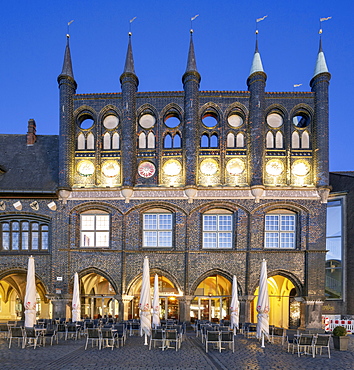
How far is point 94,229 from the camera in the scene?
21047 millimetres

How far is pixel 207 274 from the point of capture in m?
20.3

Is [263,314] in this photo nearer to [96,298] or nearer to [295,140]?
[295,140]

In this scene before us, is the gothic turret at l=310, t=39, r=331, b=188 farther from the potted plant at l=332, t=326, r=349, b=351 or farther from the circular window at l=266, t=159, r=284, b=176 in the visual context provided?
the potted plant at l=332, t=326, r=349, b=351

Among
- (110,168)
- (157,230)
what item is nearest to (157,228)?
(157,230)

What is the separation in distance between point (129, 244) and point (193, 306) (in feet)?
17.9

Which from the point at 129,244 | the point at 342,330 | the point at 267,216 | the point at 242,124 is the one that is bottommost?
the point at 342,330

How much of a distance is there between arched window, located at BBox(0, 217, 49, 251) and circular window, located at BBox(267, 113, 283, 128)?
1456 cm

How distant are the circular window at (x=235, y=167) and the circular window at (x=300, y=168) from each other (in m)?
2.95

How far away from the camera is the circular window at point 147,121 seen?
70.9ft

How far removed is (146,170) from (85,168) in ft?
12.0

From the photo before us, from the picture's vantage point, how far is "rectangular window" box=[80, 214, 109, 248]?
826 inches

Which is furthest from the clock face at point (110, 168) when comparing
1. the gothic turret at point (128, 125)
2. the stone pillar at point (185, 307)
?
the stone pillar at point (185, 307)

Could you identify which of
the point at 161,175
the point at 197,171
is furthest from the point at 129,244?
the point at 197,171

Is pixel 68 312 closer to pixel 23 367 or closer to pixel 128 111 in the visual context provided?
pixel 23 367
